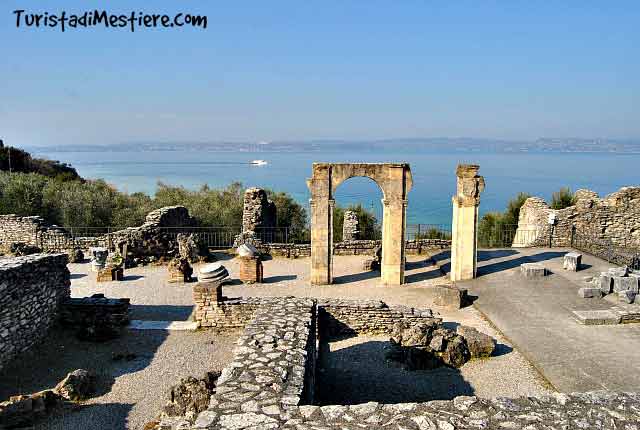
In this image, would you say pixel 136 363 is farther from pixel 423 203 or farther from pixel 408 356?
pixel 423 203

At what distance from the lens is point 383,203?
1636cm

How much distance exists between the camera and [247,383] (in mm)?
6734

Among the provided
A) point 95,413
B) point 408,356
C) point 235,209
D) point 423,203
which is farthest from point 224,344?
point 423,203

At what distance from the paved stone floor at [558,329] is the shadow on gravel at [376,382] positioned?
2022 millimetres

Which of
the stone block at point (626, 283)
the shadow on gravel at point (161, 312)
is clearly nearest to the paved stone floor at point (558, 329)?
the stone block at point (626, 283)

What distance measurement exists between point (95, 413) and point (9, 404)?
1307 mm

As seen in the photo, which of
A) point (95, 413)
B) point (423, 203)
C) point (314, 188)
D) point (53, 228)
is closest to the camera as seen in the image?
point (95, 413)

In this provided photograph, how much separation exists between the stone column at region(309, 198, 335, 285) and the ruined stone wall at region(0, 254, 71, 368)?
7389 millimetres

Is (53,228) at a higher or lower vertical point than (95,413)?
higher

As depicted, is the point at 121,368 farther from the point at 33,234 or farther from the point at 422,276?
the point at 33,234

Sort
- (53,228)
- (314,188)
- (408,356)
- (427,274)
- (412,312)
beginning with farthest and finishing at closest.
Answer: (53,228), (427,274), (314,188), (412,312), (408,356)

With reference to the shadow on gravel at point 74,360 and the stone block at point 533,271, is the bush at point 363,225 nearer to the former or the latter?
the stone block at point 533,271

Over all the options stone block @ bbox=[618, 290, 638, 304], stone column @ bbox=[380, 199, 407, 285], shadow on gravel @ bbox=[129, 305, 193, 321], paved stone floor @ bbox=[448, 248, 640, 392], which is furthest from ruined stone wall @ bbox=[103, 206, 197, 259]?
stone block @ bbox=[618, 290, 638, 304]

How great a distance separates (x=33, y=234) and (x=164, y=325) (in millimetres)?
11567
